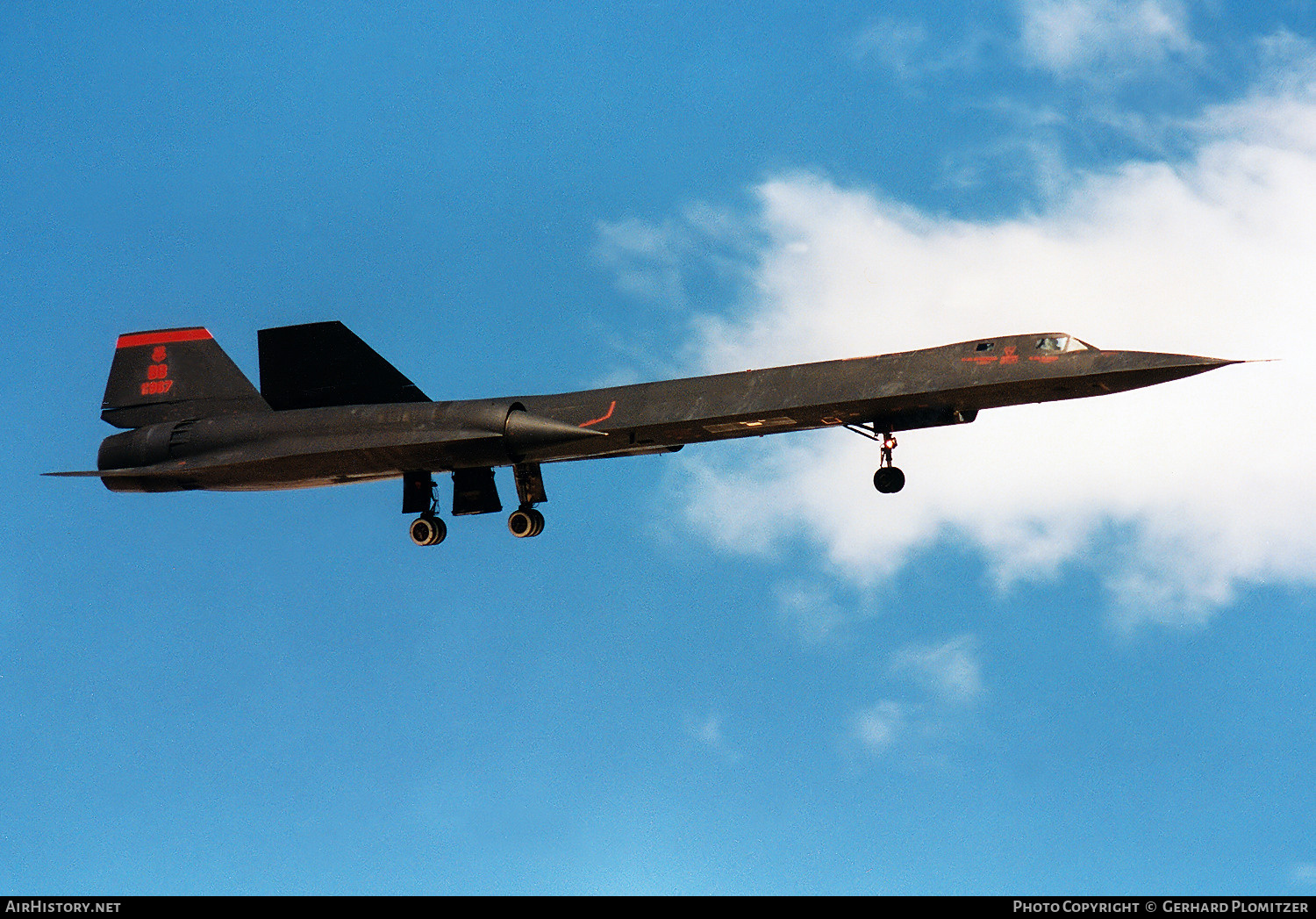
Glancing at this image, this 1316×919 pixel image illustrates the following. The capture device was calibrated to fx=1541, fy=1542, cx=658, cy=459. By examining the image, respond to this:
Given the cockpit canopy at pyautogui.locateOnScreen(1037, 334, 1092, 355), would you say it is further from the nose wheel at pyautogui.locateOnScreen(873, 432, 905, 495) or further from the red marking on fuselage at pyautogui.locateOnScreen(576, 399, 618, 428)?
the red marking on fuselage at pyautogui.locateOnScreen(576, 399, 618, 428)

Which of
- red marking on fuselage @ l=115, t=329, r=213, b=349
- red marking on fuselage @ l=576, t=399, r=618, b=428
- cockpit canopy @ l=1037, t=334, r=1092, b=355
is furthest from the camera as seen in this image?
red marking on fuselage @ l=115, t=329, r=213, b=349

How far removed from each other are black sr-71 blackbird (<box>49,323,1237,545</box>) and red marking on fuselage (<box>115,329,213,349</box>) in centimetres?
4

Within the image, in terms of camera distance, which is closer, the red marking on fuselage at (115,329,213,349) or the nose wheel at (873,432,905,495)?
the nose wheel at (873,432,905,495)

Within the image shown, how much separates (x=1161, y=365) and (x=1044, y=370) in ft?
6.97

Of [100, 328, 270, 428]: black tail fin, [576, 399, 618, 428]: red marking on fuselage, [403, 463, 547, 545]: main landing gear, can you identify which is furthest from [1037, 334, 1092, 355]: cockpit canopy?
[100, 328, 270, 428]: black tail fin

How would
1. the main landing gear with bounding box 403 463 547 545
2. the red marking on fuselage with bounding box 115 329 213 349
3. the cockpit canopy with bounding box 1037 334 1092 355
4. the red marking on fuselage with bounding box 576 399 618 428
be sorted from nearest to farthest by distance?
the cockpit canopy with bounding box 1037 334 1092 355
the red marking on fuselage with bounding box 576 399 618 428
the main landing gear with bounding box 403 463 547 545
the red marking on fuselage with bounding box 115 329 213 349

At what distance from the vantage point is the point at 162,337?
3753 centimetres

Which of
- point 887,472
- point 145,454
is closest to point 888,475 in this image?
point 887,472

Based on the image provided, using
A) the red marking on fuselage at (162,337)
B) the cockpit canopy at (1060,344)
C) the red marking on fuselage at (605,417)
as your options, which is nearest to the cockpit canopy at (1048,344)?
the cockpit canopy at (1060,344)

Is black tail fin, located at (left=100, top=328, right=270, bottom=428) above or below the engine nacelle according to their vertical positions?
above

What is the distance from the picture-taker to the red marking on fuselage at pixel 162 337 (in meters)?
37.3

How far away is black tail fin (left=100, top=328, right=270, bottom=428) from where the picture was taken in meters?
36.1

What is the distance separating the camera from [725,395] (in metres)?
31.2
